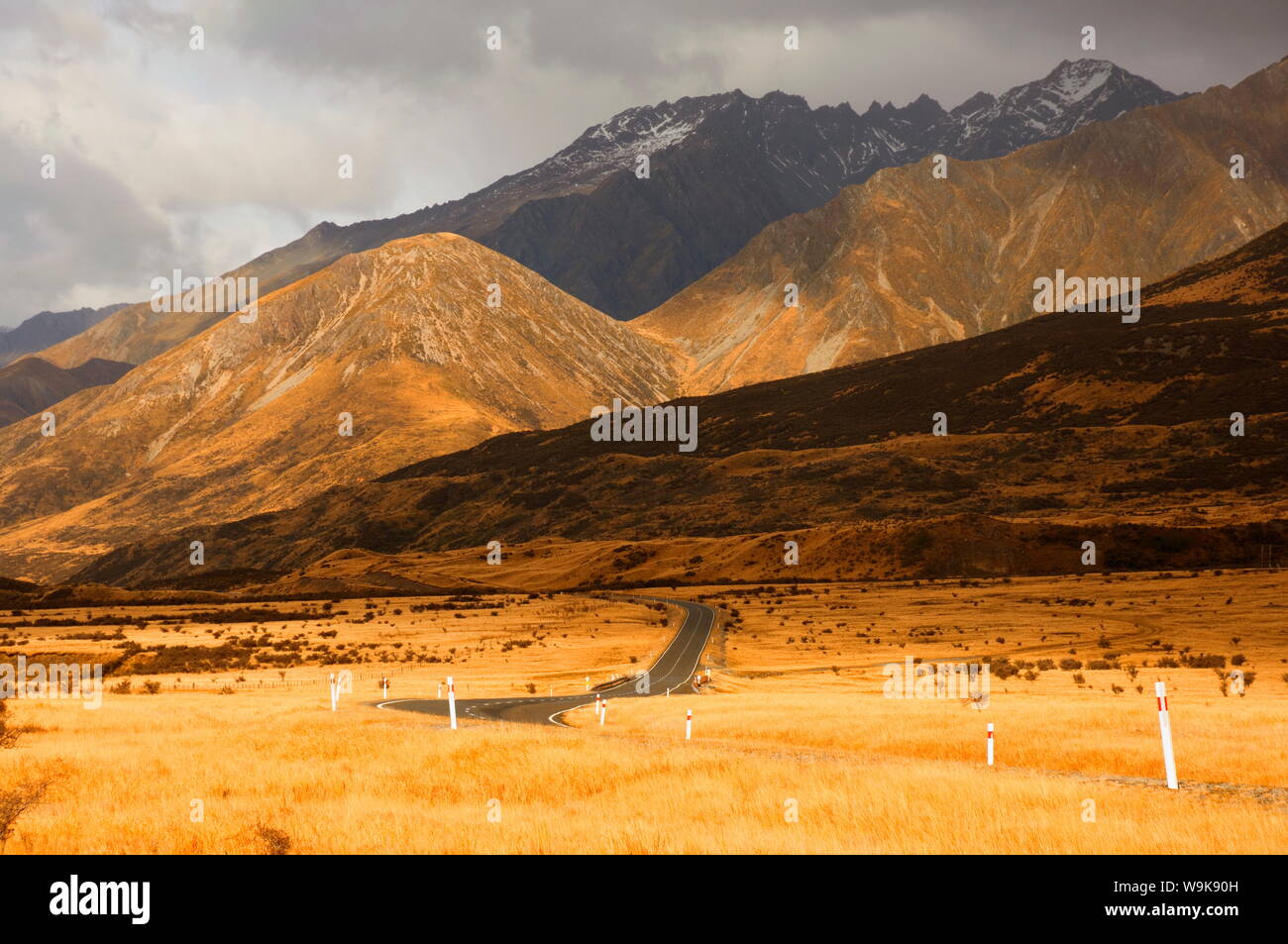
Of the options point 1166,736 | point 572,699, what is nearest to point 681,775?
point 1166,736

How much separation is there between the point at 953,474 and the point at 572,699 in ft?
385

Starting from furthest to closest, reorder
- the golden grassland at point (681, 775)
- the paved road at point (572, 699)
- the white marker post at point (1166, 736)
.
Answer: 1. the paved road at point (572, 699)
2. the white marker post at point (1166, 736)
3. the golden grassland at point (681, 775)

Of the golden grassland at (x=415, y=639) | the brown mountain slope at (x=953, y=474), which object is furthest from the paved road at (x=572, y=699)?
the brown mountain slope at (x=953, y=474)

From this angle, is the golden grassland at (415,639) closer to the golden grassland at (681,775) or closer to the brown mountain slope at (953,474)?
the golden grassland at (681,775)

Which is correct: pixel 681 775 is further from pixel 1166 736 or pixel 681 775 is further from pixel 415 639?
pixel 415 639

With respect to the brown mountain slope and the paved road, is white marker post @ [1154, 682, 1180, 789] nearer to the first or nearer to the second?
the paved road

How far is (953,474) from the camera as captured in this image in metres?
149

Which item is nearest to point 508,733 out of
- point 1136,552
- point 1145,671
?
point 1145,671

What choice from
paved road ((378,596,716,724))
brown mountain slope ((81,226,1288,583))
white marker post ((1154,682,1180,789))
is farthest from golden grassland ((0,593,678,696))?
brown mountain slope ((81,226,1288,583))

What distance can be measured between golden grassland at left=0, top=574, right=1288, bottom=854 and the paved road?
1660mm

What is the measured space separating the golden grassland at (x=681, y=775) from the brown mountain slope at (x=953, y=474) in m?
80.1

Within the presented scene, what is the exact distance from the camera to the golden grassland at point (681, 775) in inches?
488

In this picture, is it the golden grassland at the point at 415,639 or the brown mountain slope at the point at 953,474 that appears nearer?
the golden grassland at the point at 415,639
